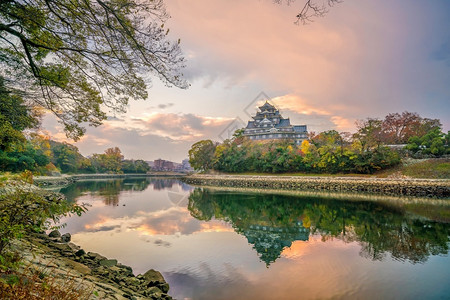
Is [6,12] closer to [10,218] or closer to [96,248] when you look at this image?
[10,218]

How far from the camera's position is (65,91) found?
531 cm

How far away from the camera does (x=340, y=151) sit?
102ft

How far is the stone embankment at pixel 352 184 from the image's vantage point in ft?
68.9

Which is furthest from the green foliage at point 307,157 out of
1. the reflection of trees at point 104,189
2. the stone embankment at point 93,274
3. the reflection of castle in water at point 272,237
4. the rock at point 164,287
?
the stone embankment at point 93,274

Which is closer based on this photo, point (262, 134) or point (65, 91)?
point (65, 91)

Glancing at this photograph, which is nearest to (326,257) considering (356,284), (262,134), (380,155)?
(356,284)

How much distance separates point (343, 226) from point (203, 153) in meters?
35.9

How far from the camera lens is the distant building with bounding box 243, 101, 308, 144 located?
50031 millimetres

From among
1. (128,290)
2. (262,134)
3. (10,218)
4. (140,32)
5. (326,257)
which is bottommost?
(326,257)

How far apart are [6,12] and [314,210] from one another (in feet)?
50.9

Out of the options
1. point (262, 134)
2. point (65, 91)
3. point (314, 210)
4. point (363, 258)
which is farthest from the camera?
point (262, 134)

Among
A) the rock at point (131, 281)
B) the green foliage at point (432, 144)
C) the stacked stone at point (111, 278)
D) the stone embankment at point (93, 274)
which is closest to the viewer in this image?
the stone embankment at point (93, 274)

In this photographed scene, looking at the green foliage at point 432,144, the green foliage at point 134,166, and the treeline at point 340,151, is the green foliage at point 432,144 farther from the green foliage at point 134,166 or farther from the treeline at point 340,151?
the green foliage at point 134,166

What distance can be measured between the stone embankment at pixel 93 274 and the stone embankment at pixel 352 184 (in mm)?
23255
